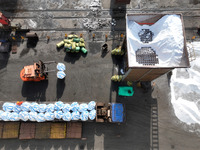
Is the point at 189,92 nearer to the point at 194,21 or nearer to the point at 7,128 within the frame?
the point at 194,21

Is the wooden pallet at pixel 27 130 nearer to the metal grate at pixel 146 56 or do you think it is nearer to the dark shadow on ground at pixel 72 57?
the dark shadow on ground at pixel 72 57

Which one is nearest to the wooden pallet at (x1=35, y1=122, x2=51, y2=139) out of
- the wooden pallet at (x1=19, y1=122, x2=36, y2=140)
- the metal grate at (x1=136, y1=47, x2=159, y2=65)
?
the wooden pallet at (x1=19, y1=122, x2=36, y2=140)

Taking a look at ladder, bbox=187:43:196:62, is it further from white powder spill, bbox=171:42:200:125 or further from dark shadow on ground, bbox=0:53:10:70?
dark shadow on ground, bbox=0:53:10:70

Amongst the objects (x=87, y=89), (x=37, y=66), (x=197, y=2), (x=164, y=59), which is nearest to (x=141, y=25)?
(x=164, y=59)

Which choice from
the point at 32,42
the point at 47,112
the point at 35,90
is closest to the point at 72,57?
the point at 32,42

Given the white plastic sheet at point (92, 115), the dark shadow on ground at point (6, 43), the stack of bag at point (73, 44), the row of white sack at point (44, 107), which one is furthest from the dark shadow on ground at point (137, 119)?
the dark shadow on ground at point (6, 43)
